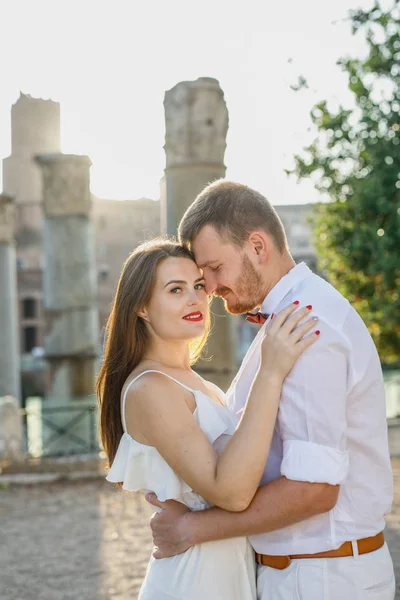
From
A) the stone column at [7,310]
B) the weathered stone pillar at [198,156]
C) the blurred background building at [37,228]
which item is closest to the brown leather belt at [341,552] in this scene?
the weathered stone pillar at [198,156]

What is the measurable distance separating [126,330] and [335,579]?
0.95 metres

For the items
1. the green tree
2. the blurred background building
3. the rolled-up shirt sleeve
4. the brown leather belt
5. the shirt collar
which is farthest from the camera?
the blurred background building

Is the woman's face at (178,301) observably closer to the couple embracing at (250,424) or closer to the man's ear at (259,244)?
the couple embracing at (250,424)

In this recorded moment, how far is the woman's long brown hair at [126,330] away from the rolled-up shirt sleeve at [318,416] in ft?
2.04

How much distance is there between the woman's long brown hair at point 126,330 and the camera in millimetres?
2607

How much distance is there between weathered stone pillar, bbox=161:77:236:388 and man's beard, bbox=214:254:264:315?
5042 mm

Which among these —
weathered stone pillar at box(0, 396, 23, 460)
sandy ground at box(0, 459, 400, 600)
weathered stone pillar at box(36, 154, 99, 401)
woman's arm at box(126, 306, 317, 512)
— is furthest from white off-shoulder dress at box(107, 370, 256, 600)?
weathered stone pillar at box(36, 154, 99, 401)

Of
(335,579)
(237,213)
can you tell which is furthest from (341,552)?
(237,213)

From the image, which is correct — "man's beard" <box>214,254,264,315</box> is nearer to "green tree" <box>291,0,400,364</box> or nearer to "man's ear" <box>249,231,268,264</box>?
"man's ear" <box>249,231,268,264</box>

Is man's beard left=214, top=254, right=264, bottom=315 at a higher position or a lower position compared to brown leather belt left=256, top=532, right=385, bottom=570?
higher

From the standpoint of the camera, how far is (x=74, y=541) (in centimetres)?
693

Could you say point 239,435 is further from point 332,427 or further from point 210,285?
point 210,285

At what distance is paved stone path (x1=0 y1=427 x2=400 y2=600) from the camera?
5668 mm

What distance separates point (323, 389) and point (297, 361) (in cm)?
11
